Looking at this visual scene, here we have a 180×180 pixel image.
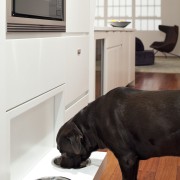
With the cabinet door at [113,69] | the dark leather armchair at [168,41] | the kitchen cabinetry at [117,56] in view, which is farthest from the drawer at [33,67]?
the dark leather armchair at [168,41]

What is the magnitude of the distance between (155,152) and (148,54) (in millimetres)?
6549

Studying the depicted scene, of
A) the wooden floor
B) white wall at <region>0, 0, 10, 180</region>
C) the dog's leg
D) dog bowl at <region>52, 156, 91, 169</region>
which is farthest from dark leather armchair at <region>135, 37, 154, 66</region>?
white wall at <region>0, 0, 10, 180</region>

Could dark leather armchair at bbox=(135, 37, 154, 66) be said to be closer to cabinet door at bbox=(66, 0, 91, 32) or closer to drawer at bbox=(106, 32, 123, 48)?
drawer at bbox=(106, 32, 123, 48)

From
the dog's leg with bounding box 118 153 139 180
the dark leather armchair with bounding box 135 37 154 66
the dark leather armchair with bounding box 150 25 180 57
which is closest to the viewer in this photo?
the dog's leg with bounding box 118 153 139 180

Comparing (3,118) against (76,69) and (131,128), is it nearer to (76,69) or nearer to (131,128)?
(131,128)

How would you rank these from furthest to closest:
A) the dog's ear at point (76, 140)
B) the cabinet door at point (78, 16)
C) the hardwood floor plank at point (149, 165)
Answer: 1. the hardwood floor plank at point (149, 165)
2. the cabinet door at point (78, 16)
3. the dog's ear at point (76, 140)

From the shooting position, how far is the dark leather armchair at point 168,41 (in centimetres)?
869

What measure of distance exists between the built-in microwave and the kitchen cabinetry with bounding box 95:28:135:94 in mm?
1067

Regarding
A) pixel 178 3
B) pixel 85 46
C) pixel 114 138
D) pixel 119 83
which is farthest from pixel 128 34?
pixel 178 3

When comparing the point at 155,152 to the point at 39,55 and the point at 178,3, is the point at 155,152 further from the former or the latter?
the point at 178,3

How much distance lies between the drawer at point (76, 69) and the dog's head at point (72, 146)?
382mm

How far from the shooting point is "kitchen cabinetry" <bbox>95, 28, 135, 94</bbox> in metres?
3.19

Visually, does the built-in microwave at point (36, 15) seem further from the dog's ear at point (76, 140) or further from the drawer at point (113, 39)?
the drawer at point (113, 39)

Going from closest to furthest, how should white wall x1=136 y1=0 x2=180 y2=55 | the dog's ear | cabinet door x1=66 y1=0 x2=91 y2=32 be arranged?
→ 1. the dog's ear
2. cabinet door x1=66 y1=0 x2=91 y2=32
3. white wall x1=136 y1=0 x2=180 y2=55
